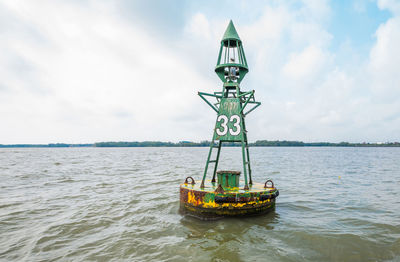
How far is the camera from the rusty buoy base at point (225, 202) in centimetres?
841

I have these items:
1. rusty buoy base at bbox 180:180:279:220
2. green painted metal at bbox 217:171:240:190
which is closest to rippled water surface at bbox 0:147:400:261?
rusty buoy base at bbox 180:180:279:220

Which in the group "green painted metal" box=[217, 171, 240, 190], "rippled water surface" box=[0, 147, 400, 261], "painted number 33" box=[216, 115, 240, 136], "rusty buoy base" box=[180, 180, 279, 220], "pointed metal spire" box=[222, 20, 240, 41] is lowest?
"rippled water surface" box=[0, 147, 400, 261]

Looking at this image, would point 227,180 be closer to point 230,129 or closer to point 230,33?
point 230,129

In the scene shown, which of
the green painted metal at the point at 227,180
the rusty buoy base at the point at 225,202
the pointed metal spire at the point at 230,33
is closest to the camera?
the rusty buoy base at the point at 225,202

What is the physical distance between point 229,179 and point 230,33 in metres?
6.61

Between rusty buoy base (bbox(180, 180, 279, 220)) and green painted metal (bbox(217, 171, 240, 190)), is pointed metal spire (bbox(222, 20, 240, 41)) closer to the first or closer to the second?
green painted metal (bbox(217, 171, 240, 190))

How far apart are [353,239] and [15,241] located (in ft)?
35.2

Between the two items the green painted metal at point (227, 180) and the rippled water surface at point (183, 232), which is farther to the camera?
the green painted metal at point (227, 180)

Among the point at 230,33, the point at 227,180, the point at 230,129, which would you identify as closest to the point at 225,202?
the point at 227,180

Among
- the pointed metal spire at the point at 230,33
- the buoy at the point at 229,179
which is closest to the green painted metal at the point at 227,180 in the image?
the buoy at the point at 229,179

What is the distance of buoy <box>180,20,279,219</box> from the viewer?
849 cm

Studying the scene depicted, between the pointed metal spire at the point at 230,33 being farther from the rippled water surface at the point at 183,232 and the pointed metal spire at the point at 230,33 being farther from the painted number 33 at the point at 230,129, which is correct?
the rippled water surface at the point at 183,232

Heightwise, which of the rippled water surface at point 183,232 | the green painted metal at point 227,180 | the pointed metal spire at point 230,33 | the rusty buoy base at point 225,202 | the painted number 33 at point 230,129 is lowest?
the rippled water surface at point 183,232

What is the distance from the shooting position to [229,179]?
30.9 feet
